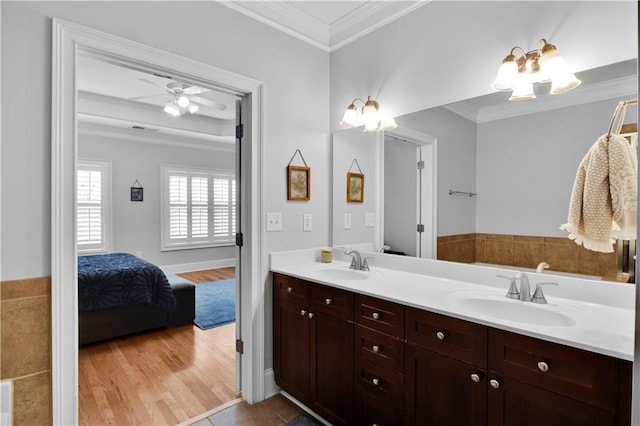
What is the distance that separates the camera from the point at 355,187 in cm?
257

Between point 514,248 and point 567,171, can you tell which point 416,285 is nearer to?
point 514,248

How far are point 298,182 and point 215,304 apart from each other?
2725mm

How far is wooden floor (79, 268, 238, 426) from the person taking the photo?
215 centimetres

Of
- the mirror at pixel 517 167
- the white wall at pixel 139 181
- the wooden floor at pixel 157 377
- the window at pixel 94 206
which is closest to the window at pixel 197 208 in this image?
the white wall at pixel 139 181

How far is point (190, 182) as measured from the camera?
641 cm

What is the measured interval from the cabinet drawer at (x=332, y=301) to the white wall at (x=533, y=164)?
0.86 metres

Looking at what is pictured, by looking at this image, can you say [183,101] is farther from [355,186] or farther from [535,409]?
[535,409]

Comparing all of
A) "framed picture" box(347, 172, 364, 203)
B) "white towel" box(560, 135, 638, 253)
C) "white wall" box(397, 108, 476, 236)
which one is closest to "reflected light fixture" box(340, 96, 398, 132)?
"white wall" box(397, 108, 476, 236)

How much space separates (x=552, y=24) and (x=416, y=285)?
143 centimetres

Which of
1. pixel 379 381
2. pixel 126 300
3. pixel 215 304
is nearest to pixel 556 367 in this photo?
pixel 379 381

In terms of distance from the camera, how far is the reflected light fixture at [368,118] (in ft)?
7.49

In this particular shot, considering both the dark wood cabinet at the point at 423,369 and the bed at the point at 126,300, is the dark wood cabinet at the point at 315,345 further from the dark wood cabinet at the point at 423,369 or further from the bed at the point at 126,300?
the bed at the point at 126,300

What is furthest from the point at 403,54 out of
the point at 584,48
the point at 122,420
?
the point at 122,420

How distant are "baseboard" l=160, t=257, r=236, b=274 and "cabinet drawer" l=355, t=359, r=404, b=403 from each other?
4.72 meters
